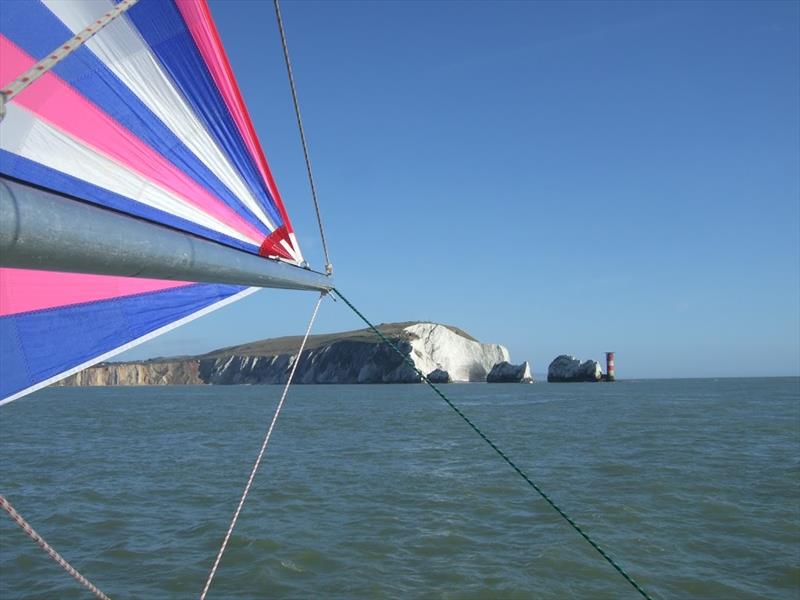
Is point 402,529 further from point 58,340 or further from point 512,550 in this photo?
point 58,340

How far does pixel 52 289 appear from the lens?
3801 millimetres

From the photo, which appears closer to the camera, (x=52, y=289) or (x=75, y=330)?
(x=52, y=289)

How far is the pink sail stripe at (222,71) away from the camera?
12.6 ft

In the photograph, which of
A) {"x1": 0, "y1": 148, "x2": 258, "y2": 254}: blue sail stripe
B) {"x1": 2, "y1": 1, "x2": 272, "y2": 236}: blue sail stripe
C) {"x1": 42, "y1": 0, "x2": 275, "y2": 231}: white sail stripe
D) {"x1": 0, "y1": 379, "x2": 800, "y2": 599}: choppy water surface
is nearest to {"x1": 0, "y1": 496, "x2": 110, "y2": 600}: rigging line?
{"x1": 0, "y1": 148, "x2": 258, "y2": 254}: blue sail stripe

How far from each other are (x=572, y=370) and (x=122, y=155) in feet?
412

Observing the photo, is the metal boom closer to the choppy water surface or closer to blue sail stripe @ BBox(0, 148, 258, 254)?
blue sail stripe @ BBox(0, 148, 258, 254)

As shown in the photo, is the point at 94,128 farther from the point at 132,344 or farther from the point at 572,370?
the point at 572,370

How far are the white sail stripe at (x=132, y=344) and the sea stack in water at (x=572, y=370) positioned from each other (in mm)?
121286

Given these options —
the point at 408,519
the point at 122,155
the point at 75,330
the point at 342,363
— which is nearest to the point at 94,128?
the point at 122,155

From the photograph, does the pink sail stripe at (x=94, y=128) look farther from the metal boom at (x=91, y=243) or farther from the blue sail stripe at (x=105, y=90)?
the metal boom at (x=91, y=243)

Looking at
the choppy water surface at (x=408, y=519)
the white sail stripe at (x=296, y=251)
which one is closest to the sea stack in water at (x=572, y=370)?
the choppy water surface at (x=408, y=519)

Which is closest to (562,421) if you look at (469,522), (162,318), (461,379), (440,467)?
(440,467)

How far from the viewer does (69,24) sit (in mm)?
3213

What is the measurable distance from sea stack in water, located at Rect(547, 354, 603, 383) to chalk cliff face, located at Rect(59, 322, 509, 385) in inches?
437
